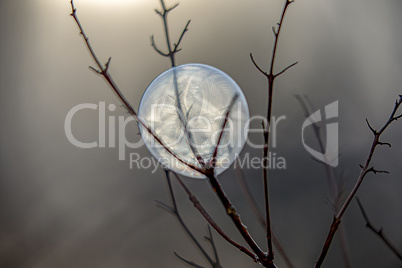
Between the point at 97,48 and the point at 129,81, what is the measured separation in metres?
0.29

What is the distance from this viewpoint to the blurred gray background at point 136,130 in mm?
2316

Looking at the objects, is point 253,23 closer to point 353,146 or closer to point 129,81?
point 129,81

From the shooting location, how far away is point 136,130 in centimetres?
231

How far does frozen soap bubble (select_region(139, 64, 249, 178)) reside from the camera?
588 mm

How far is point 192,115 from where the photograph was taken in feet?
1.96

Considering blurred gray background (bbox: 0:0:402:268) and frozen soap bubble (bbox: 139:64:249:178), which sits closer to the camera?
frozen soap bubble (bbox: 139:64:249:178)

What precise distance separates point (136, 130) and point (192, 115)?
5.76 feet

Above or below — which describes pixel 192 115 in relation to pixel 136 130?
above

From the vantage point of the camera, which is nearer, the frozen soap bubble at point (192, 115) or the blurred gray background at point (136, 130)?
the frozen soap bubble at point (192, 115)

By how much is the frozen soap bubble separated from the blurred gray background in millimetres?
1657

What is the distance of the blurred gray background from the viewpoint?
2.32 metres

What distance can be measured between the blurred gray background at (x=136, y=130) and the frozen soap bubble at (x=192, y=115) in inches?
65.2

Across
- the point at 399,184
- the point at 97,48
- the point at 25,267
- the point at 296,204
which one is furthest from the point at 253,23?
the point at 25,267

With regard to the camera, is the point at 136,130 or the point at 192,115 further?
the point at 136,130
